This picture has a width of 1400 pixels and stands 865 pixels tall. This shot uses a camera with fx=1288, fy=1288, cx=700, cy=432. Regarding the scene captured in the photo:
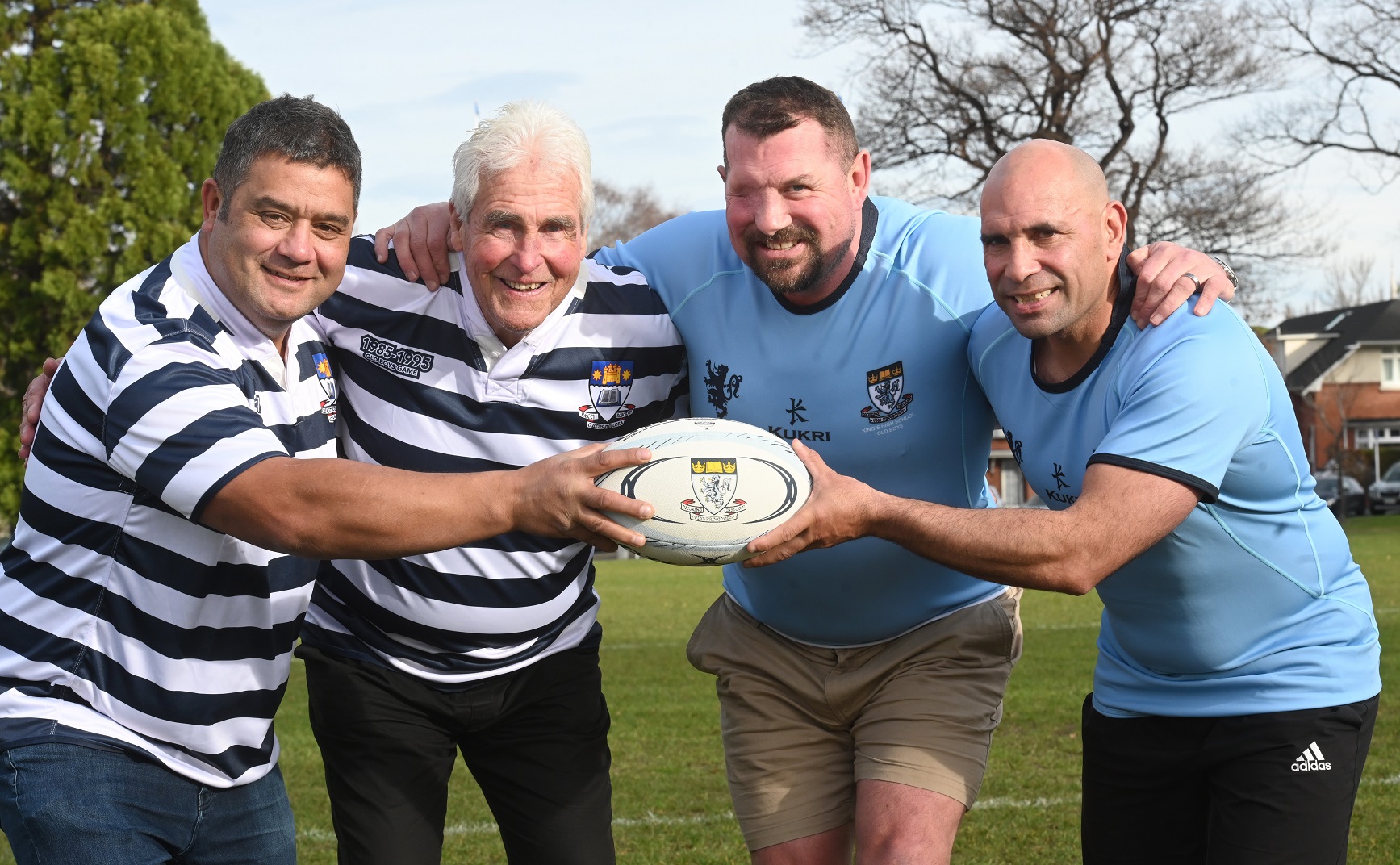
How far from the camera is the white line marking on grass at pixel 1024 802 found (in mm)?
7023

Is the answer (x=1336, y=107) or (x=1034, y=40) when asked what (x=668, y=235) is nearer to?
(x=1034, y=40)

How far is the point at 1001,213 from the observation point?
391cm

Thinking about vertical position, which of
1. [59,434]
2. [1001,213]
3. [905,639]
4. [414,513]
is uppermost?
[1001,213]

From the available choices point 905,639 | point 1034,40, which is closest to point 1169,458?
point 905,639

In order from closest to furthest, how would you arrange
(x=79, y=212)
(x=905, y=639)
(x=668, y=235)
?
(x=905, y=639) < (x=668, y=235) < (x=79, y=212)

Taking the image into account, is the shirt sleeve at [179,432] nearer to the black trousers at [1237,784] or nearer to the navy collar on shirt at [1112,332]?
the navy collar on shirt at [1112,332]

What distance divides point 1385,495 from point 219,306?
1795 inches

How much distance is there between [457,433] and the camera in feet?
13.6

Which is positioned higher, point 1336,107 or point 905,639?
point 1336,107

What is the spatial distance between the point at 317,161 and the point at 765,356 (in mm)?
1637

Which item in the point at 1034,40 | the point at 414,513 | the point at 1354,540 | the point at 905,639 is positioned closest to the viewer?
the point at 414,513

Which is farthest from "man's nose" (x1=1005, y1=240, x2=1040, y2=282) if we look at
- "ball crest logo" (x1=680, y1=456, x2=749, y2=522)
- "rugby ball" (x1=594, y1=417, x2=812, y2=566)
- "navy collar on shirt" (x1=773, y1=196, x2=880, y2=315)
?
"ball crest logo" (x1=680, y1=456, x2=749, y2=522)

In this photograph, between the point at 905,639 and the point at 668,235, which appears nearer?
the point at 905,639

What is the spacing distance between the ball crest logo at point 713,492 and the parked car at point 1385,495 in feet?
142
